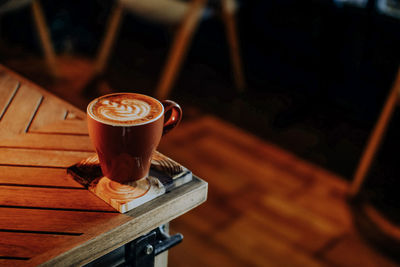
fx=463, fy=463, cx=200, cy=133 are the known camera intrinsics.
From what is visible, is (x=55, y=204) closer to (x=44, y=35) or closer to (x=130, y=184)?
(x=130, y=184)

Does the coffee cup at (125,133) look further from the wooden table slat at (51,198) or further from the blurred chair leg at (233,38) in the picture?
the blurred chair leg at (233,38)

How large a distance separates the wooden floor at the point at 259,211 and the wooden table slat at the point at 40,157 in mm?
849

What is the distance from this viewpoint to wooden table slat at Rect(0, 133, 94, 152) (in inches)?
23.6

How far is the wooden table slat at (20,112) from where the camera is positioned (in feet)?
2.08

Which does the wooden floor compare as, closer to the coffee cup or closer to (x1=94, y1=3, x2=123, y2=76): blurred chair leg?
(x1=94, y1=3, x2=123, y2=76): blurred chair leg

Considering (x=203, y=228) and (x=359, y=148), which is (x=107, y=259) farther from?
(x=359, y=148)

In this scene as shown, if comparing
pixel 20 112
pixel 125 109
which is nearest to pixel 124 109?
pixel 125 109

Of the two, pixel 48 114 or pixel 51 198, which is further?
pixel 48 114

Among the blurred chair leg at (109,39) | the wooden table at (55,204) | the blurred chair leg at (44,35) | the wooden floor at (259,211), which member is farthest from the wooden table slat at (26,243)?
the blurred chair leg at (44,35)

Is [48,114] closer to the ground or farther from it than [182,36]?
farther from it

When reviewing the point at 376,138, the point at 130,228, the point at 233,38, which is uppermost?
the point at 130,228

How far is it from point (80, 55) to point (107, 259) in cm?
234

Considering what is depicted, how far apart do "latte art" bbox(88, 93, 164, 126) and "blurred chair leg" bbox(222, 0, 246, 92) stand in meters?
1.68

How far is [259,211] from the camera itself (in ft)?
5.22
